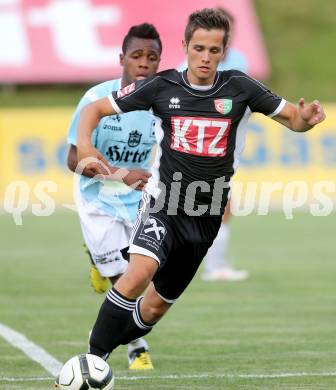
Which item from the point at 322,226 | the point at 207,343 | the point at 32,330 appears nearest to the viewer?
the point at 207,343

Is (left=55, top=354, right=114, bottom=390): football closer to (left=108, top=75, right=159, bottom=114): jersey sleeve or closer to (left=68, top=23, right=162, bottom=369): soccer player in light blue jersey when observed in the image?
(left=68, top=23, right=162, bottom=369): soccer player in light blue jersey

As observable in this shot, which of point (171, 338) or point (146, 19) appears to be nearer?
point (171, 338)

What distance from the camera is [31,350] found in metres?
7.80

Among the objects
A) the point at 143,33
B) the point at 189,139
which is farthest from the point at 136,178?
the point at 143,33

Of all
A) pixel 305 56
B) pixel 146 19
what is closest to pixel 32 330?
pixel 146 19

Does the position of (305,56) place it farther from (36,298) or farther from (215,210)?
(215,210)

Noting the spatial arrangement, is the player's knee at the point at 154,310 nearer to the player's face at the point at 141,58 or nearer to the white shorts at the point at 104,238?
the white shorts at the point at 104,238

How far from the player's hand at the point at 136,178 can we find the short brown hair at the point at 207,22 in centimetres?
87

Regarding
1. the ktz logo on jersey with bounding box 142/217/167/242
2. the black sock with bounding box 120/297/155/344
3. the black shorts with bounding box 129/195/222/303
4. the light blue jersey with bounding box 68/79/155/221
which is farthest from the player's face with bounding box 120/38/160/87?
the black sock with bounding box 120/297/155/344

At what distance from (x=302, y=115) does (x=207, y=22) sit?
76 centimetres

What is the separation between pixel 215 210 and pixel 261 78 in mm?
22643

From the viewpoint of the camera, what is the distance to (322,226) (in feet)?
57.1

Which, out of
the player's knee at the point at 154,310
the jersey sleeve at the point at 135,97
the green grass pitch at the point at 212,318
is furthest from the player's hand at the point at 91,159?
the green grass pitch at the point at 212,318

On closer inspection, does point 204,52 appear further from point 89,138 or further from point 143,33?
point 143,33
